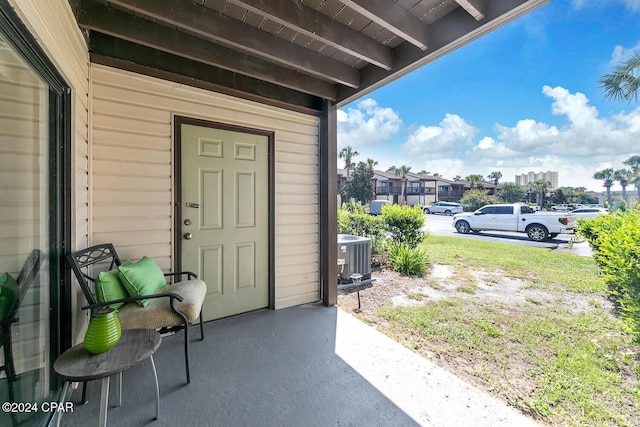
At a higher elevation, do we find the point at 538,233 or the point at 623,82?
the point at 623,82

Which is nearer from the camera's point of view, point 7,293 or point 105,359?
point 7,293

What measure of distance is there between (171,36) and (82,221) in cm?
156

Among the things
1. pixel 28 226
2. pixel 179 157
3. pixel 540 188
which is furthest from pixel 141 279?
pixel 540 188

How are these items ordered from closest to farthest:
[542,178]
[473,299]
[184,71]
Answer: [184,71] → [473,299] → [542,178]

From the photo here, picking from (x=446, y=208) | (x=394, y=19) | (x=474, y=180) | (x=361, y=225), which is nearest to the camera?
(x=394, y=19)

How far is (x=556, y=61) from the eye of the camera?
8.41 m

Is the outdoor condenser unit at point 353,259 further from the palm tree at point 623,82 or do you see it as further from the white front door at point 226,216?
the palm tree at point 623,82

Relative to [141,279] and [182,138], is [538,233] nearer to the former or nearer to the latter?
[182,138]

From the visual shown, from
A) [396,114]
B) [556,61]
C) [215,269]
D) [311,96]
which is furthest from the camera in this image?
[396,114]

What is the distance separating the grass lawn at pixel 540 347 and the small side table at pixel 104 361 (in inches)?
79.6

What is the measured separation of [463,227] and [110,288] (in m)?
11.8

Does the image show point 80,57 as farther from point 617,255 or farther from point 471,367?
point 617,255

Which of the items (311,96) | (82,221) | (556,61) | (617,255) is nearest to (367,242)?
(311,96)

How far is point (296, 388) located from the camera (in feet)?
5.73
